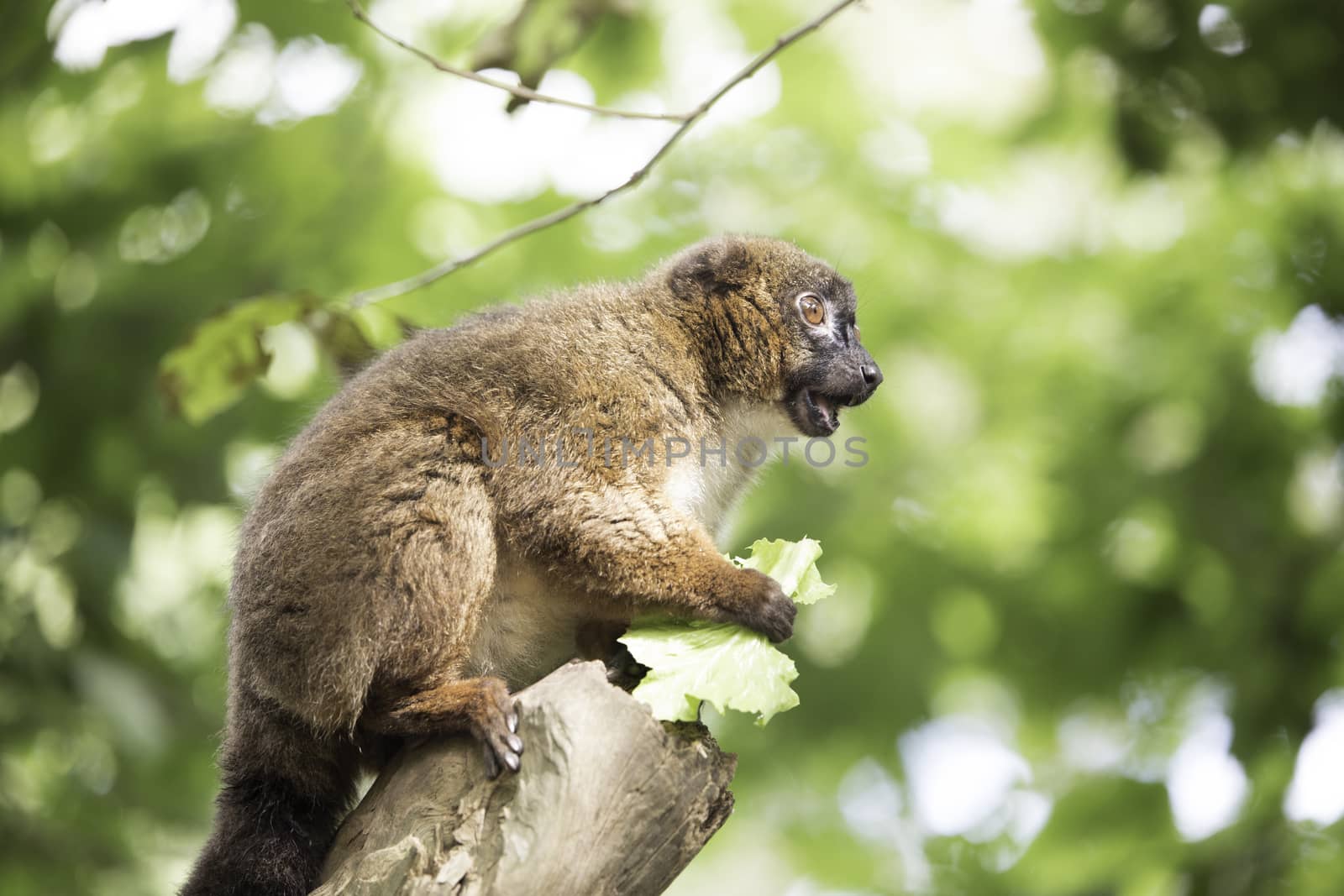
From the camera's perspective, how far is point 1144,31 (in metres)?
7.93

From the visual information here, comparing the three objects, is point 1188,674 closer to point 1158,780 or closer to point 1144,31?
point 1158,780

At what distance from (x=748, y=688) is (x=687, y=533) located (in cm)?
77

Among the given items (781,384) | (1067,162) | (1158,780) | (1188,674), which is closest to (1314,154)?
(1067,162)

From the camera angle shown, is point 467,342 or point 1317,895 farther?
point 1317,895

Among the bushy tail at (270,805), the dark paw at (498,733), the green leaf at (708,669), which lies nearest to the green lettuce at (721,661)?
the green leaf at (708,669)

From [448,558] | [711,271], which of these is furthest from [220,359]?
[711,271]

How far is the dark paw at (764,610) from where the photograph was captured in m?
4.69

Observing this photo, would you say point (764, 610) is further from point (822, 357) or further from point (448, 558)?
point (822, 357)

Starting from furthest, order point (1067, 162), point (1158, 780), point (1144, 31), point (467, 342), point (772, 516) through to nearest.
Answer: point (1067, 162) → point (772, 516) → point (1158, 780) → point (1144, 31) → point (467, 342)

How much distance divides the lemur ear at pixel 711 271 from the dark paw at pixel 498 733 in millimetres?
2550

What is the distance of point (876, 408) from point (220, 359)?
19.6 feet

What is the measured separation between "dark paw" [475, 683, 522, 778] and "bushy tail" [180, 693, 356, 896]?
87 centimetres

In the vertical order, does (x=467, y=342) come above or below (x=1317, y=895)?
above

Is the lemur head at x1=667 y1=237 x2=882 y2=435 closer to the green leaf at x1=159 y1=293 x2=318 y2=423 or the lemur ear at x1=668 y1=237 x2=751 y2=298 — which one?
the lemur ear at x1=668 y1=237 x2=751 y2=298
